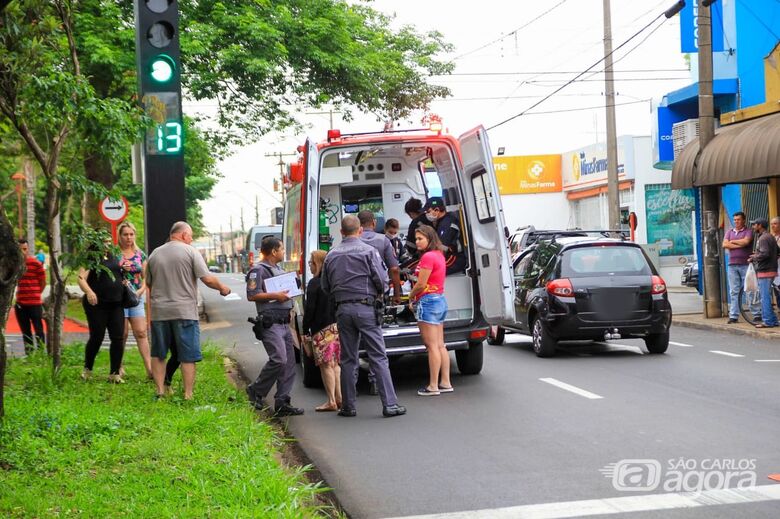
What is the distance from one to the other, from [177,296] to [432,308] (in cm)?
255

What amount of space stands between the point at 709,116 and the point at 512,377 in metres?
9.02

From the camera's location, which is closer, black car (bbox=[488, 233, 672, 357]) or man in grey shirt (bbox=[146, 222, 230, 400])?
man in grey shirt (bbox=[146, 222, 230, 400])

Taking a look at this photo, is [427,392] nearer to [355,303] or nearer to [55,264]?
[355,303]

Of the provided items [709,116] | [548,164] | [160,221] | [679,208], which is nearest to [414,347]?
[160,221]

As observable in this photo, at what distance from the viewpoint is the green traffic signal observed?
9.59m

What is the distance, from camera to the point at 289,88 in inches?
854

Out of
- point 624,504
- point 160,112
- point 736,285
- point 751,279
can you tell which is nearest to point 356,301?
point 160,112

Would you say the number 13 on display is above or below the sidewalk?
above

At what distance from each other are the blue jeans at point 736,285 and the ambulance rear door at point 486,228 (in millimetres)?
7055

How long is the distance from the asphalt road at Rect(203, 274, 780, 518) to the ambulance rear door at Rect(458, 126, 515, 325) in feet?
2.93

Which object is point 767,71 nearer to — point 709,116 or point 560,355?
point 709,116

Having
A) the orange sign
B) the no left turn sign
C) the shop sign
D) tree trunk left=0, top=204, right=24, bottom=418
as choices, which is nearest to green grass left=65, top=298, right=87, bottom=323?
the no left turn sign

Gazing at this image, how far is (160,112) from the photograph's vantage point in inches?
374

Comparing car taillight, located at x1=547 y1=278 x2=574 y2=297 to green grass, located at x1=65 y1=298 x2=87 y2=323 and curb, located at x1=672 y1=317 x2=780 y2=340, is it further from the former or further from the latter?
green grass, located at x1=65 y1=298 x2=87 y2=323
